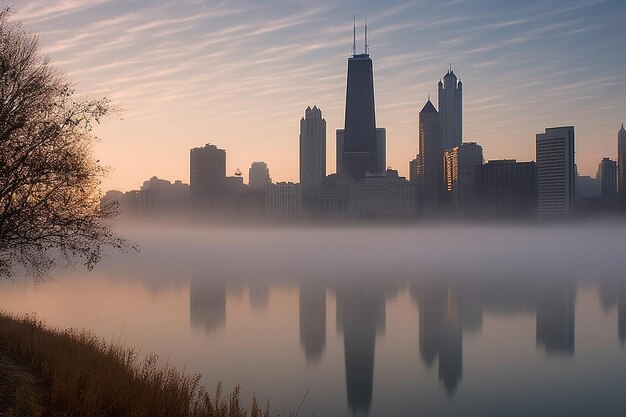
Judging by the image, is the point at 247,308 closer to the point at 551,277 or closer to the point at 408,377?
the point at 408,377

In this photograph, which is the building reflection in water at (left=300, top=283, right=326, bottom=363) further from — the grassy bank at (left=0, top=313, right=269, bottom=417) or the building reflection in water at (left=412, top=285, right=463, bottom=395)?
the grassy bank at (left=0, top=313, right=269, bottom=417)

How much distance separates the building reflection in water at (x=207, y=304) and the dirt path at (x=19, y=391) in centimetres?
4169

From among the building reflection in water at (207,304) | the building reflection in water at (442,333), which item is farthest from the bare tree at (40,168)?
the building reflection in water at (207,304)

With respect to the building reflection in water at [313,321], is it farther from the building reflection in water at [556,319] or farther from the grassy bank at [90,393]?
the grassy bank at [90,393]

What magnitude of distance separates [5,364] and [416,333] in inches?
1943

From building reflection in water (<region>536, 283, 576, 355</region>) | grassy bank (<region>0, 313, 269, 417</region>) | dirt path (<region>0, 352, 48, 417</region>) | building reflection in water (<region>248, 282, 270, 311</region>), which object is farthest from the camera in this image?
building reflection in water (<region>248, 282, 270, 311</region>)

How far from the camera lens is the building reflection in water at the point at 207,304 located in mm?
67438

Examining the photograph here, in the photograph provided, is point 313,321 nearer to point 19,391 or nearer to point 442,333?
point 442,333

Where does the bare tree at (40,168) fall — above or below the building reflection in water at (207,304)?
above

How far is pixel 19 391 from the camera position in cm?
1609

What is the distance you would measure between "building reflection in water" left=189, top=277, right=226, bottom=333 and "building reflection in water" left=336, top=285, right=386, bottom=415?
598 inches

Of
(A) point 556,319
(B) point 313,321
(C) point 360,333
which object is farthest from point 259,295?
(A) point 556,319

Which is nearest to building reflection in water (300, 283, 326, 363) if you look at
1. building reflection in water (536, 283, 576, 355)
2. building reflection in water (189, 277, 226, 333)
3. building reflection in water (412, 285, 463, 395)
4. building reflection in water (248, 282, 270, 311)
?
building reflection in water (248, 282, 270, 311)

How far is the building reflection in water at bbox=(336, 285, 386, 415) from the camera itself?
125 ft
